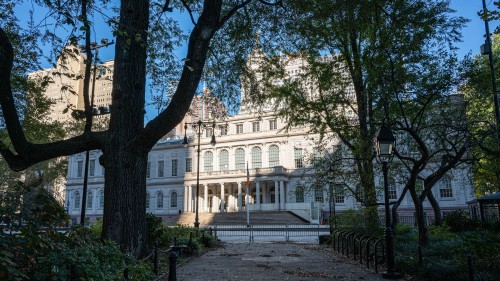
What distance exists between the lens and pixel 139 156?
870cm

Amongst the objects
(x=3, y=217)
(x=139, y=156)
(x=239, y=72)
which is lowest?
(x=3, y=217)

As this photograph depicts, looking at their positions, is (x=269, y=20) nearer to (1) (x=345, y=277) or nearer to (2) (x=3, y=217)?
(1) (x=345, y=277)

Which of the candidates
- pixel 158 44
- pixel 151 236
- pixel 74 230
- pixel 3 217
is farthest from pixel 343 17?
pixel 3 217

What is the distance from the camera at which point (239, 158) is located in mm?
59781

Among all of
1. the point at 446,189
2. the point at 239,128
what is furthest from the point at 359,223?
the point at 239,128

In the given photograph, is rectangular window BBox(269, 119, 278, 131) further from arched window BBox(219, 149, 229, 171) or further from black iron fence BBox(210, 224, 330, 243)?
black iron fence BBox(210, 224, 330, 243)

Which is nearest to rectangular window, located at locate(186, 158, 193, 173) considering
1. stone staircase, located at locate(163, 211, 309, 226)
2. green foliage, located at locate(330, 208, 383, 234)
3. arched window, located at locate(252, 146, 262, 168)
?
arched window, located at locate(252, 146, 262, 168)

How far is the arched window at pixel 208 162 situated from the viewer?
61.7 meters

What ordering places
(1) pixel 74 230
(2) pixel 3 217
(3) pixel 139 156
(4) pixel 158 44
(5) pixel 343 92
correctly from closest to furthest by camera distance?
(2) pixel 3 217, (1) pixel 74 230, (3) pixel 139 156, (4) pixel 158 44, (5) pixel 343 92

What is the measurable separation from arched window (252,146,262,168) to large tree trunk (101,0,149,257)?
49225mm

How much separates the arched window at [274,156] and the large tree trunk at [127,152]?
48592mm

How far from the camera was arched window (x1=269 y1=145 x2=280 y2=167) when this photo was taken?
57.4 meters

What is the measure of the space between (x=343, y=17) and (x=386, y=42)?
233 centimetres

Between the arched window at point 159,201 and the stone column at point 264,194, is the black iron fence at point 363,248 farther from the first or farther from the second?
the arched window at point 159,201
